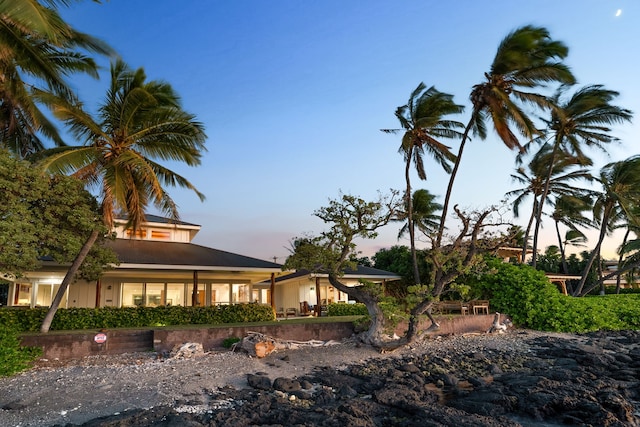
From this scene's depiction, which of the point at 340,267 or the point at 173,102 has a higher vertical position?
the point at 173,102

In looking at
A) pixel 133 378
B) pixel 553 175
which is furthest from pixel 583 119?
pixel 133 378

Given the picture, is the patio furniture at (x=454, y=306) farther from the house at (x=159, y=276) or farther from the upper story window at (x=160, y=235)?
the upper story window at (x=160, y=235)

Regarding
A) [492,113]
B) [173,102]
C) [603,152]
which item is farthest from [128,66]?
[603,152]

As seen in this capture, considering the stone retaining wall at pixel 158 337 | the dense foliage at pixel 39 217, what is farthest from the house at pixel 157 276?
the stone retaining wall at pixel 158 337

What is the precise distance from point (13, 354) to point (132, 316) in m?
5.69

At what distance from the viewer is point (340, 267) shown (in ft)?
39.5

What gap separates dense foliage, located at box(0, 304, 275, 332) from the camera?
12570 mm

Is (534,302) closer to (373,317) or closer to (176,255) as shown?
(373,317)

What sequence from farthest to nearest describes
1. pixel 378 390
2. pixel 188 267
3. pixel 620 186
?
pixel 620 186 → pixel 188 267 → pixel 378 390

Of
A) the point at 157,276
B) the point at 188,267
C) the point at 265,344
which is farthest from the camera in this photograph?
the point at 157,276

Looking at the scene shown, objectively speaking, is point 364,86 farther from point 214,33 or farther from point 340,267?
point 340,267

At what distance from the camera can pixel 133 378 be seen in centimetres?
834

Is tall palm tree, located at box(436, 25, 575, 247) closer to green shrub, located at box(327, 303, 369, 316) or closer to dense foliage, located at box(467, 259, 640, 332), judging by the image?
dense foliage, located at box(467, 259, 640, 332)

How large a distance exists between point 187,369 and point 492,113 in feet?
44.9
